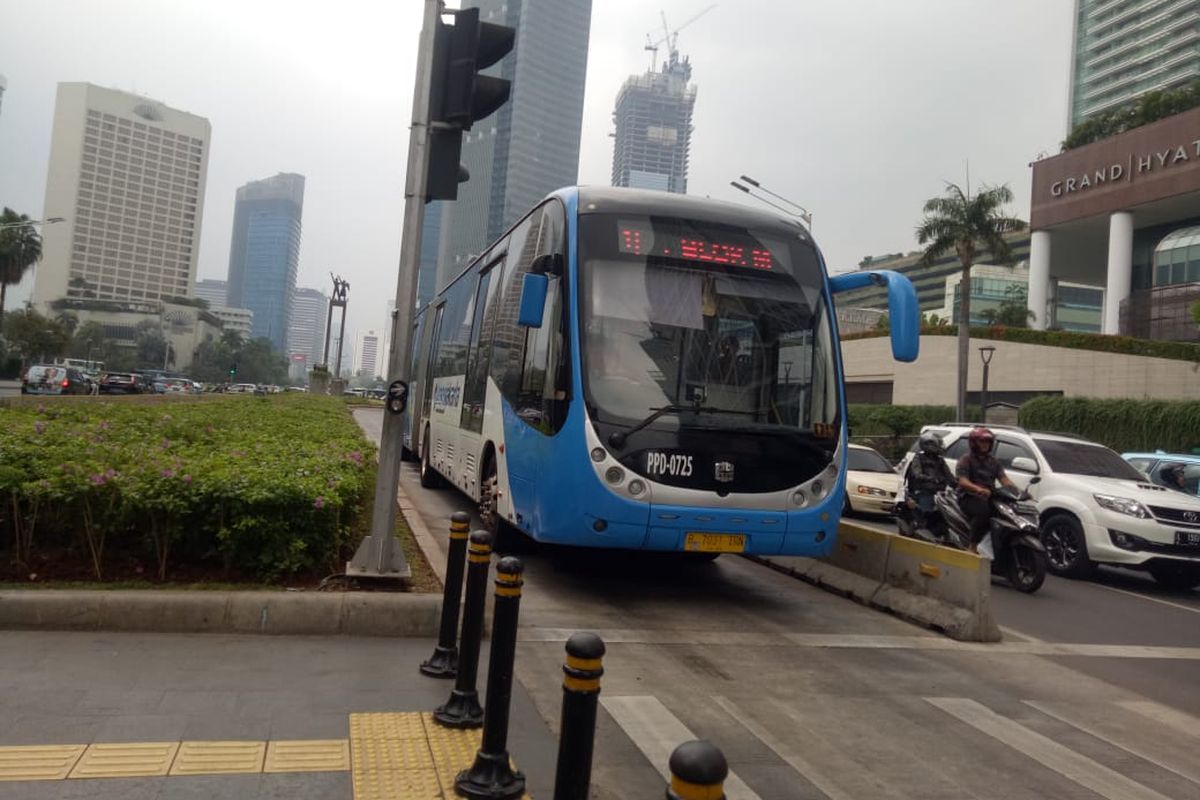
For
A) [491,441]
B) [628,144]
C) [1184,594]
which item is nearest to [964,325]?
[1184,594]

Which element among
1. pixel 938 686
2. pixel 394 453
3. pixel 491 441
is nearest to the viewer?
pixel 938 686

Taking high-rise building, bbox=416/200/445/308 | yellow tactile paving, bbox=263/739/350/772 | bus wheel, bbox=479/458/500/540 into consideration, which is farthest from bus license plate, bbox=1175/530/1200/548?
high-rise building, bbox=416/200/445/308

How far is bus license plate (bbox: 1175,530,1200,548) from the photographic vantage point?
10625mm

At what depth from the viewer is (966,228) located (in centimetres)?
3956

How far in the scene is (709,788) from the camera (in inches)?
80.4

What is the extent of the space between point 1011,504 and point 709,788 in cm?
925

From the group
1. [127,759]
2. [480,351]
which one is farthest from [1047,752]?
[480,351]

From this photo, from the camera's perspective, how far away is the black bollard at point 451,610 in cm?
536

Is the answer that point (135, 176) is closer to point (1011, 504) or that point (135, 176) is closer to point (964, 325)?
point (964, 325)

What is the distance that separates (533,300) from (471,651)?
12.0 ft

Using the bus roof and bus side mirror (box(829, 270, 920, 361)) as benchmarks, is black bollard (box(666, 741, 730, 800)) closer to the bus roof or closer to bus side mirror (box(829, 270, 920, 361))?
bus side mirror (box(829, 270, 920, 361))

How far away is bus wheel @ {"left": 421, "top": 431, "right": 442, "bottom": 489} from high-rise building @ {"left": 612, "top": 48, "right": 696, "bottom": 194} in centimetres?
9848

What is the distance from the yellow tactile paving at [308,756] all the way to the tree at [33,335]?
71.4 meters

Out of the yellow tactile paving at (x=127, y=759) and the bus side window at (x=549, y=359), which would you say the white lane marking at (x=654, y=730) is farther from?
the bus side window at (x=549, y=359)
